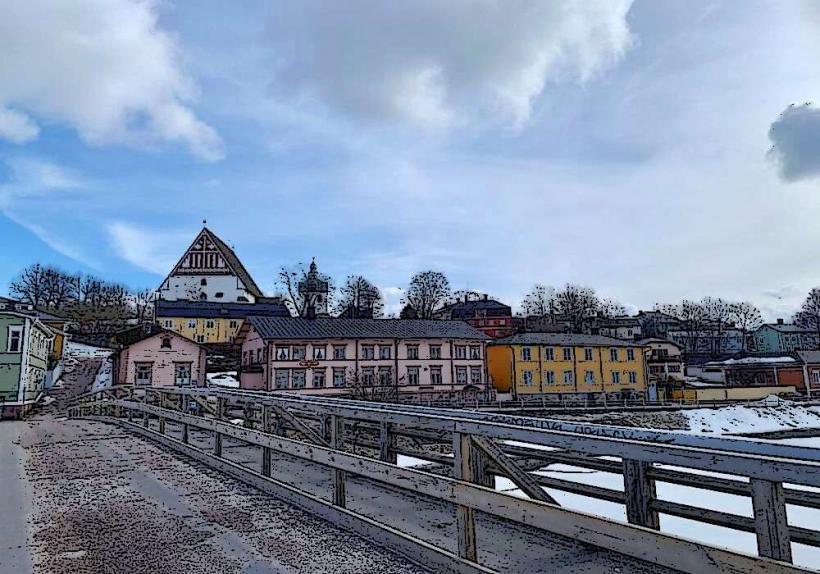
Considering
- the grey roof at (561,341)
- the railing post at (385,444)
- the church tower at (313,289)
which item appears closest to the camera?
the railing post at (385,444)

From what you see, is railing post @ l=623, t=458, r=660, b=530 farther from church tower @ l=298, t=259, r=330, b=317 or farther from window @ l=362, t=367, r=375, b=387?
church tower @ l=298, t=259, r=330, b=317

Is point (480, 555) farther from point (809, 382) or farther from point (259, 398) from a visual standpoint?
point (809, 382)

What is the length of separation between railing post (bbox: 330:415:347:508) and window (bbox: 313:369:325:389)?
36.5 m

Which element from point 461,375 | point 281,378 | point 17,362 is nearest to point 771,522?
point 17,362

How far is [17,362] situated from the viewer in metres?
26.6

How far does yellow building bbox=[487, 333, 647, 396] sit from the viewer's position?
157ft

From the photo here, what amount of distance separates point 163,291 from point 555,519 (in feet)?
251

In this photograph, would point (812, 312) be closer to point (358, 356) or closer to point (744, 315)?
point (744, 315)

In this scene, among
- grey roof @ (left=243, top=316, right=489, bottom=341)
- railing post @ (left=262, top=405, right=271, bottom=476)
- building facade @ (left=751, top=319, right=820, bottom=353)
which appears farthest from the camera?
building facade @ (left=751, top=319, right=820, bottom=353)

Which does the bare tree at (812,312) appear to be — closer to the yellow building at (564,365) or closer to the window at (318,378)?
the yellow building at (564,365)

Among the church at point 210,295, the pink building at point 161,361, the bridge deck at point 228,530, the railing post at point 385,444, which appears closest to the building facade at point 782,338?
the church at point 210,295

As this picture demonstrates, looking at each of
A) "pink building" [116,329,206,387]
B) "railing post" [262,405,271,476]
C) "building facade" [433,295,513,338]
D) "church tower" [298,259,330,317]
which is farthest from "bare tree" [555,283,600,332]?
"railing post" [262,405,271,476]

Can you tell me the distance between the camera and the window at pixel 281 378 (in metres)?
39.8

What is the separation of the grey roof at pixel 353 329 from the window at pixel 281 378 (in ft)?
7.67
